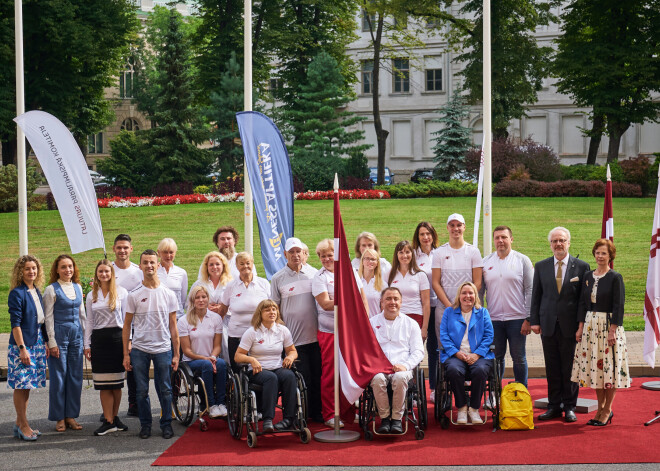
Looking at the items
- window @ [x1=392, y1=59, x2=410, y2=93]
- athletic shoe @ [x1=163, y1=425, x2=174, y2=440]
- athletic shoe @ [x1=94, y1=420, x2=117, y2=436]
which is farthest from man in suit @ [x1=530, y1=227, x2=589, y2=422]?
window @ [x1=392, y1=59, x2=410, y2=93]

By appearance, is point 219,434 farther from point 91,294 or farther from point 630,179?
point 630,179

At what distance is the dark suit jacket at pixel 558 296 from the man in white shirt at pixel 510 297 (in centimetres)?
38

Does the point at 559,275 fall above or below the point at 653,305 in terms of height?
above

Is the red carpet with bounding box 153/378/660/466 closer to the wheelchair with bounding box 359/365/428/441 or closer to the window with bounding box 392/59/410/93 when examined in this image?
the wheelchair with bounding box 359/365/428/441

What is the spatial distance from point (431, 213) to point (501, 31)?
15209 mm

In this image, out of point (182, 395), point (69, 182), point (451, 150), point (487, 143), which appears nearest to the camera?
point (182, 395)

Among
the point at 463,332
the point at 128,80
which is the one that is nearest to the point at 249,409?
the point at 463,332

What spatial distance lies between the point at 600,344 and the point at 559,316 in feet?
1.78

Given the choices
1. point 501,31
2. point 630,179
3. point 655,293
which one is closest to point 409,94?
point 501,31

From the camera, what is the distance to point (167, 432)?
9.52m

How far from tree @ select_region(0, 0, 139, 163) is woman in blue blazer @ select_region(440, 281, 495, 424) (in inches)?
1167

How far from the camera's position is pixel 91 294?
32.5ft

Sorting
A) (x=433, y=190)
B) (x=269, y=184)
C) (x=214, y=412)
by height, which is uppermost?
(x=269, y=184)

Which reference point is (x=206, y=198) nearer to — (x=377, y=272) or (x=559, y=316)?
(x=377, y=272)
